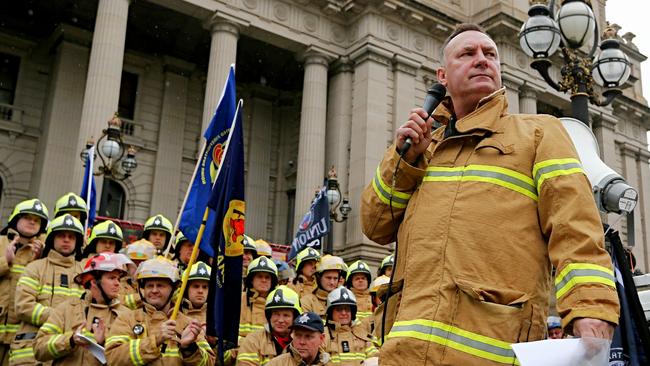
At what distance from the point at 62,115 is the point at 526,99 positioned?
2013 centimetres

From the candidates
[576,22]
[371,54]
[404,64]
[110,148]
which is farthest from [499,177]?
[404,64]

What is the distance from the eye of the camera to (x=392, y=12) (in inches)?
1003

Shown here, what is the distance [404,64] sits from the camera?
25719 mm

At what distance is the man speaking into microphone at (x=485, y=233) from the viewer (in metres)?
Answer: 2.35

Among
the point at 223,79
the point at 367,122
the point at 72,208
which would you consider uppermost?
the point at 223,79

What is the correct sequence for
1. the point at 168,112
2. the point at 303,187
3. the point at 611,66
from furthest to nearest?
the point at 168,112, the point at 303,187, the point at 611,66

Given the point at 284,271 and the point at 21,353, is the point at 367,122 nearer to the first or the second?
the point at 284,271

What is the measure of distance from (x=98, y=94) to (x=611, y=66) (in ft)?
49.7

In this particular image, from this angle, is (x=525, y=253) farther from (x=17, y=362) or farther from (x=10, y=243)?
(x=10, y=243)

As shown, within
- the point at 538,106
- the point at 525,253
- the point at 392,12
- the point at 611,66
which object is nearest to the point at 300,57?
the point at 392,12

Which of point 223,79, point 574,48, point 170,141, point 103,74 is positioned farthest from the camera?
point 170,141

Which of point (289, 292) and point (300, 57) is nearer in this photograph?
point (289, 292)

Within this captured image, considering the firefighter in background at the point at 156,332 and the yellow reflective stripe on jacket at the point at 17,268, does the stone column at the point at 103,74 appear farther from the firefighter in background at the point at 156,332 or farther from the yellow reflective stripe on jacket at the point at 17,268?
the firefighter in background at the point at 156,332

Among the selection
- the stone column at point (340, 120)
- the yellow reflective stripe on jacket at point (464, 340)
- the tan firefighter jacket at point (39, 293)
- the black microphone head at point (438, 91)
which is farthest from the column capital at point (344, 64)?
the yellow reflective stripe on jacket at point (464, 340)
